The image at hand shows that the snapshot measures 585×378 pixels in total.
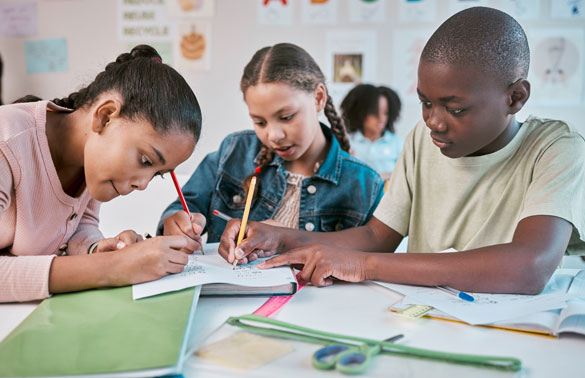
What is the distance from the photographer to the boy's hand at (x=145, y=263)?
0.75 meters

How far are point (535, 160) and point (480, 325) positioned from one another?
452 mm

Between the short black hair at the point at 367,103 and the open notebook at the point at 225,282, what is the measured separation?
2.15m

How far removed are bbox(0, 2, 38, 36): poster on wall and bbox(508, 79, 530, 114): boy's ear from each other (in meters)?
2.90

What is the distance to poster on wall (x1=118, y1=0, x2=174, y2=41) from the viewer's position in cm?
296

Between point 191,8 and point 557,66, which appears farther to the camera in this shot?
point 191,8

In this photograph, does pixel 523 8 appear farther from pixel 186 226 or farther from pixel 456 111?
pixel 186 226

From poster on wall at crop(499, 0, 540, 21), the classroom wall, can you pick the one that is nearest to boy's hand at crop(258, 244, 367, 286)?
the classroom wall

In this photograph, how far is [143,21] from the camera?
298 centimetres

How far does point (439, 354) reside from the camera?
55cm

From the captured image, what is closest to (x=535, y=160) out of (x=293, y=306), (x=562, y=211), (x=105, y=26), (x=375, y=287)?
(x=562, y=211)

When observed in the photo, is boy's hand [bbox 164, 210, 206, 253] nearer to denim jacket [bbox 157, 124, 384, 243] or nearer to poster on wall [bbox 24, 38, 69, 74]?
denim jacket [bbox 157, 124, 384, 243]

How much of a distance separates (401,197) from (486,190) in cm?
19

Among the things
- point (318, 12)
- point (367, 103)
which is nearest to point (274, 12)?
point (318, 12)

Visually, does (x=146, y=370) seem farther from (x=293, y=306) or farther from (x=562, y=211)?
(x=562, y=211)
